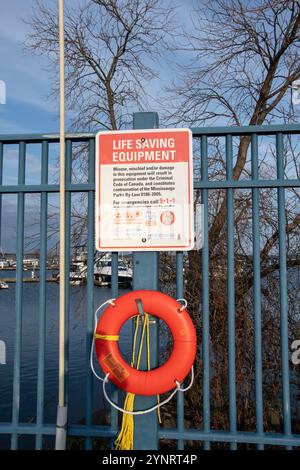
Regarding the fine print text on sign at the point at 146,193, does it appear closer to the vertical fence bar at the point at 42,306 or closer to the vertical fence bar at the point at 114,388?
the vertical fence bar at the point at 114,388

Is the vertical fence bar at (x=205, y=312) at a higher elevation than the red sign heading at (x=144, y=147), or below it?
below

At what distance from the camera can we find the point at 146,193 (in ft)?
8.14

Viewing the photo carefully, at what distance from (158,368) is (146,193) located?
938 mm

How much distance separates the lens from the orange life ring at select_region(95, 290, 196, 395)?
7.55 ft

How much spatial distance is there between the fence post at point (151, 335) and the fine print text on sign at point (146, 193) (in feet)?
0.22

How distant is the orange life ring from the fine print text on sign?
305 millimetres

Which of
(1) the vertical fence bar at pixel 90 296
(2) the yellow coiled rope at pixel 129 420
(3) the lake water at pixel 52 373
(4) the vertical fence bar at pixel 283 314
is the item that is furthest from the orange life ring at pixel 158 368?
(3) the lake water at pixel 52 373

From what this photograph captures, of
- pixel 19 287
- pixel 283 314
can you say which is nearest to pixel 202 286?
pixel 283 314

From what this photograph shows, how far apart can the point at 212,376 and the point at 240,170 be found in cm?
255

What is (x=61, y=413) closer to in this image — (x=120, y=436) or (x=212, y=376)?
(x=120, y=436)

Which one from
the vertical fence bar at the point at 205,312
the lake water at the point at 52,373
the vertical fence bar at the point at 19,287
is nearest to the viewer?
the vertical fence bar at the point at 205,312

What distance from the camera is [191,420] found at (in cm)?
512

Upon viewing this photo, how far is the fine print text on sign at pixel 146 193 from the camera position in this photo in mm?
2459

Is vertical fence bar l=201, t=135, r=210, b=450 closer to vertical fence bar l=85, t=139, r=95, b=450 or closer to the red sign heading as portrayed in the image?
the red sign heading
